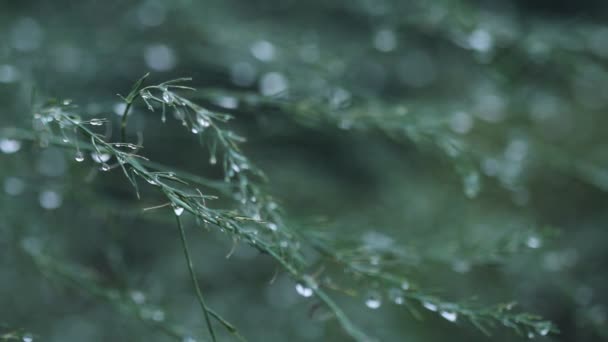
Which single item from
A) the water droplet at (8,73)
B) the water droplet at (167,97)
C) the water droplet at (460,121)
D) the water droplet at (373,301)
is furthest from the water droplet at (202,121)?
the water droplet at (460,121)

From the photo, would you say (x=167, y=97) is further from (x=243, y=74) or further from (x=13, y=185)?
(x=243, y=74)

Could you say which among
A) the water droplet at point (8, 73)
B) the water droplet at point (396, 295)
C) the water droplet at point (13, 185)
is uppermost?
the water droplet at point (396, 295)

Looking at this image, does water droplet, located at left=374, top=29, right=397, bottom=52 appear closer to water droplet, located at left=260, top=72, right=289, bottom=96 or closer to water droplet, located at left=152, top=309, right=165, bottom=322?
water droplet, located at left=260, top=72, right=289, bottom=96

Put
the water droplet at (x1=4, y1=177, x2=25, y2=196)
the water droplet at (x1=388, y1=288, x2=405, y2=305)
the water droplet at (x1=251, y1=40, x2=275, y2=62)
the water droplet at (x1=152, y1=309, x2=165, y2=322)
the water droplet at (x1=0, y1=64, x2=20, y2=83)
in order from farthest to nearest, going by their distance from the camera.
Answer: the water droplet at (x1=251, y1=40, x2=275, y2=62) → the water droplet at (x1=0, y1=64, x2=20, y2=83) → the water droplet at (x1=4, y1=177, x2=25, y2=196) → the water droplet at (x1=152, y1=309, x2=165, y2=322) → the water droplet at (x1=388, y1=288, x2=405, y2=305)

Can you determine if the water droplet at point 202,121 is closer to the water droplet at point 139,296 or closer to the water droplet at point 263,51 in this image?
the water droplet at point 139,296

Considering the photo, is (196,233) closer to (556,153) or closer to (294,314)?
(294,314)

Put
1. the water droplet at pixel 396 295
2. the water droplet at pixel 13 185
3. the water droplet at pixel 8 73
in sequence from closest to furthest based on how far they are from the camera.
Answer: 1. the water droplet at pixel 396 295
2. the water droplet at pixel 13 185
3. the water droplet at pixel 8 73

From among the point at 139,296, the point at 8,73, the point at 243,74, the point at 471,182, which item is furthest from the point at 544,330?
the point at 8,73

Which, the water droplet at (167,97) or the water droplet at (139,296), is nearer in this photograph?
the water droplet at (167,97)

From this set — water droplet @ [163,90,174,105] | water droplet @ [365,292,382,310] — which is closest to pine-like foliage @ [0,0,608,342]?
water droplet @ [365,292,382,310]
